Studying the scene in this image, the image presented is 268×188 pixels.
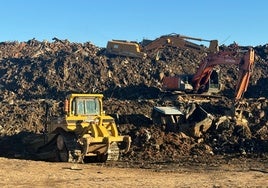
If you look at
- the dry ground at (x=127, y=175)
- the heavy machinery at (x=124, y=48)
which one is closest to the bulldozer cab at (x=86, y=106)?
the dry ground at (x=127, y=175)

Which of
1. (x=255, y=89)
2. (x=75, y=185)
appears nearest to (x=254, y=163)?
(x=75, y=185)

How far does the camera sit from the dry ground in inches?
426

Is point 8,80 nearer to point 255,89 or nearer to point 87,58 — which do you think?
point 87,58

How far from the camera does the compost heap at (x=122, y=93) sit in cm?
1870

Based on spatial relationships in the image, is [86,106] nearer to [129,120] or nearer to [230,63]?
[129,120]

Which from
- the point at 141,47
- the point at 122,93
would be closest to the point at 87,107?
the point at 122,93

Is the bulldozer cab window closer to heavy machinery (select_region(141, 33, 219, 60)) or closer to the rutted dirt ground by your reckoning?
the rutted dirt ground

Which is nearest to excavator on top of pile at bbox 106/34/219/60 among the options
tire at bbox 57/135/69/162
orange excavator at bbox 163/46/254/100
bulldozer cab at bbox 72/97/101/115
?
orange excavator at bbox 163/46/254/100

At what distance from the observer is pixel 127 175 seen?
494 inches

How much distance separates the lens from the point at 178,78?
1101 inches

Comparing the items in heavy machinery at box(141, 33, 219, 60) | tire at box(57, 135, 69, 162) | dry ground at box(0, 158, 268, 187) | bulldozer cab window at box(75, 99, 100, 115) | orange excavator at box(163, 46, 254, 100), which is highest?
heavy machinery at box(141, 33, 219, 60)

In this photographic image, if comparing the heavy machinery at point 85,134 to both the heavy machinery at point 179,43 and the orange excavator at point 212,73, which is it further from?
the heavy machinery at point 179,43

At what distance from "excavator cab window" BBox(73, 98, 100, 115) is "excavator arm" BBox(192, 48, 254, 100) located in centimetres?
1074

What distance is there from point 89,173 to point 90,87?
19.4 metres
